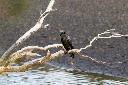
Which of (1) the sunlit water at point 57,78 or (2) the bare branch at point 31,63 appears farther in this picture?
(1) the sunlit water at point 57,78

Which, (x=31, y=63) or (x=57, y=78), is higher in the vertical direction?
(x=31, y=63)

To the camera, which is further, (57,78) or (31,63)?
(57,78)

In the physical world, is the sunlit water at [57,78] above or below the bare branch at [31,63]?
below

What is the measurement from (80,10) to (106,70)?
1498cm

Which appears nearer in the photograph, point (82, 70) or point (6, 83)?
point (6, 83)

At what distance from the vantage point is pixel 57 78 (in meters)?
18.0

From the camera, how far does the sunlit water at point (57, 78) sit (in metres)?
17.3

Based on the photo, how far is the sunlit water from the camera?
17.3 m

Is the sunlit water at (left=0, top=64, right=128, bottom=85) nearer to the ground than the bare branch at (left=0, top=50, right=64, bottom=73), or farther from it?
nearer to the ground

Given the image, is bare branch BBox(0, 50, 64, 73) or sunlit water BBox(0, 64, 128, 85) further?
sunlit water BBox(0, 64, 128, 85)

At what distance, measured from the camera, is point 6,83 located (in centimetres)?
1717

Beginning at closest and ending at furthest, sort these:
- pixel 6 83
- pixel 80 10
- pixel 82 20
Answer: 1. pixel 6 83
2. pixel 82 20
3. pixel 80 10

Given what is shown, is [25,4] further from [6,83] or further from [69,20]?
[6,83]

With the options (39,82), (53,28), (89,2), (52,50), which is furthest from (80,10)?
(39,82)
